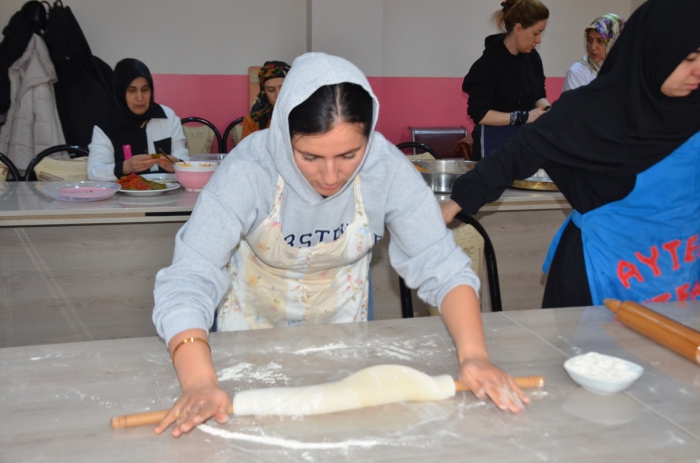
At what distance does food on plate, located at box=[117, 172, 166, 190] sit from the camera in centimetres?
258

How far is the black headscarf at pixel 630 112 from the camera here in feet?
4.89

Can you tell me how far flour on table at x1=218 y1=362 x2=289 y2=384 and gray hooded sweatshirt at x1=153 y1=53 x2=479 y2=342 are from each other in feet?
0.35

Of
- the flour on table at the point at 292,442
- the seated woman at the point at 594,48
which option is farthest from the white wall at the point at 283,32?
the flour on table at the point at 292,442

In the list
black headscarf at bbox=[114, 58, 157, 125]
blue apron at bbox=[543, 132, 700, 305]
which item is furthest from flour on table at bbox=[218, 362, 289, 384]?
black headscarf at bbox=[114, 58, 157, 125]

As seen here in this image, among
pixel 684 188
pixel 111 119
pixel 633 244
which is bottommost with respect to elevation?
pixel 633 244

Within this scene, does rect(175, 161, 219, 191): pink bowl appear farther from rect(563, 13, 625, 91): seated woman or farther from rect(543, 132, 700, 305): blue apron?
rect(563, 13, 625, 91): seated woman

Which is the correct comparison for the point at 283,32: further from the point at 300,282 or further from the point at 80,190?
the point at 300,282

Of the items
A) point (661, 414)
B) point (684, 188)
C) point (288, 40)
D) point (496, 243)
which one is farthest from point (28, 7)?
point (661, 414)

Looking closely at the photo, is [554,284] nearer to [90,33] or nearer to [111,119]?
[111,119]

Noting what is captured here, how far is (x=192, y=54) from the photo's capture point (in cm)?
489

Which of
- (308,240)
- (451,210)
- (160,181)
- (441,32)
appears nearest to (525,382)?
(308,240)

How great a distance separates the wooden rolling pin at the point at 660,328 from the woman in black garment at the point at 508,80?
6.72ft

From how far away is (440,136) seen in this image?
17.4ft

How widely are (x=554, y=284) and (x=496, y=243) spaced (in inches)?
40.6
